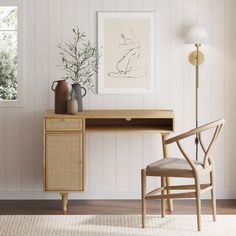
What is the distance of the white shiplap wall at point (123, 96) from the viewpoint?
603cm

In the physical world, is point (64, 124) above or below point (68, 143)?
above

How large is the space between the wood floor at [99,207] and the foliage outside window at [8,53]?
987 millimetres

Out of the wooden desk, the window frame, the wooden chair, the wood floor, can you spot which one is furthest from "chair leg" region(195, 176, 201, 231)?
the window frame

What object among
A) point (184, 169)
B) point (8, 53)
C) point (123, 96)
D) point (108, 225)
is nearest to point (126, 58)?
point (123, 96)

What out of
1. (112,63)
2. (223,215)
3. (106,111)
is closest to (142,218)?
(223,215)

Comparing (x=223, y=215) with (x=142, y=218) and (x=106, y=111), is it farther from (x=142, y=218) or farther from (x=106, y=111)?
(x=106, y=111)

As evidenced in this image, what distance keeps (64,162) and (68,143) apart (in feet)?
0.54

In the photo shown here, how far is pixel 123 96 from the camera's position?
20.0 feet

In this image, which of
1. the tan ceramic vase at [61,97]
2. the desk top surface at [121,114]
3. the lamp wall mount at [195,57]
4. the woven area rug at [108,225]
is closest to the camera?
the woven area rug at [108,225]

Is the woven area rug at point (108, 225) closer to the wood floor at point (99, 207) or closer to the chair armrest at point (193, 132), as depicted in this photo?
the wood floor at point (99, 207)

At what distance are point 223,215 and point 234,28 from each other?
1.67m

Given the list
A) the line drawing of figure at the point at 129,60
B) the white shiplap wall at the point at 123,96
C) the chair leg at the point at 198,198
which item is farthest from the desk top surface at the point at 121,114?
the chair leg at the point at 198,198

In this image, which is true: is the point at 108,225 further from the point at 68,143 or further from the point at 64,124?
the point at 64,124

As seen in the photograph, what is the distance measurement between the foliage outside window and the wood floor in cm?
99
